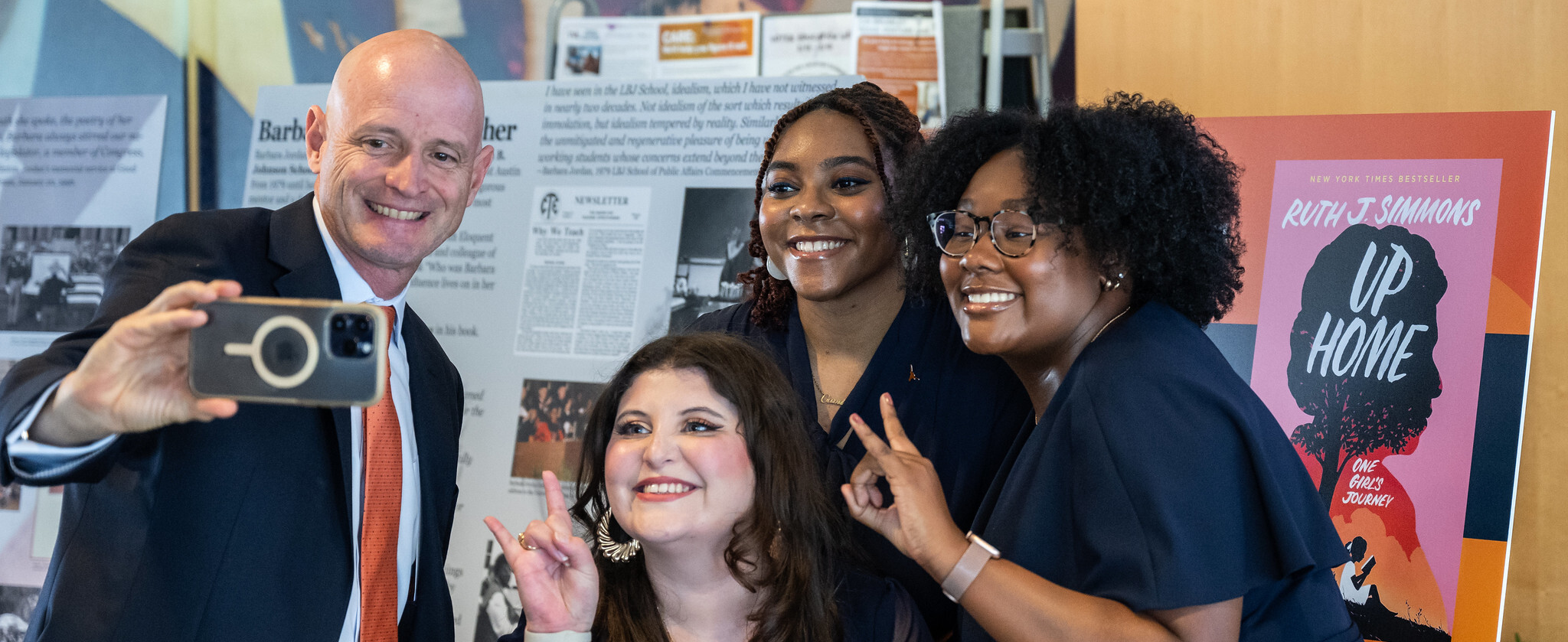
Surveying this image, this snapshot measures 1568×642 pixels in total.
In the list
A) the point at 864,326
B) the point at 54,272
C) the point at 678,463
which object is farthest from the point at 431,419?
the point at 54,272

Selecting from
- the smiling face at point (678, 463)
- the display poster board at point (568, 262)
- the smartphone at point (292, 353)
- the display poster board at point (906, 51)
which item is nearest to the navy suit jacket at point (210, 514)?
the smiling face at point (678, 463)

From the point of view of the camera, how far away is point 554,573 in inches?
60.9

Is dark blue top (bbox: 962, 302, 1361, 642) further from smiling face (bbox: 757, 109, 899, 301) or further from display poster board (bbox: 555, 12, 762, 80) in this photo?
display poster board (bbox: 555, 12, 762, 80)

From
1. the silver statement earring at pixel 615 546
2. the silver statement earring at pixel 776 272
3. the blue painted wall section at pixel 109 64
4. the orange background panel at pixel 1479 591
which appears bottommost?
the orange background panel at pixel 1479 591

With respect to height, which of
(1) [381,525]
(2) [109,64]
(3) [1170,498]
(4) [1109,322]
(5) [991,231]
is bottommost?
(1) [381,525]

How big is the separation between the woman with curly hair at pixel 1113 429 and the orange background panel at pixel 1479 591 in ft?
5.13

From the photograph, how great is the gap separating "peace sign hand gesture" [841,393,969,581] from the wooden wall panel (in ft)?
8.04

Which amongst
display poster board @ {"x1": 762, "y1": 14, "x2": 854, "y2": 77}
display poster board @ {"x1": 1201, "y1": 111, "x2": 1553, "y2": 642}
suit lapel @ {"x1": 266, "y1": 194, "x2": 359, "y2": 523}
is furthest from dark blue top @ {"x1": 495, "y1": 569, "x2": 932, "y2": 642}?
display poster board @ {"x1": 762, "y1": 14, "x2": 854, "y2": 77}

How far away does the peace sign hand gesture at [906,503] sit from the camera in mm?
1459

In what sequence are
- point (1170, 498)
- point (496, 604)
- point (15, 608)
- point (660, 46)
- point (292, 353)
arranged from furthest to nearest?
point (660, 46)
point (15, 608)
point (496, 604)
point (1170, 498)
point (292, 353)

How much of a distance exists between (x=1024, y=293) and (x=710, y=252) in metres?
1.78

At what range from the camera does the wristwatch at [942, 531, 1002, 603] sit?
55.8 inches

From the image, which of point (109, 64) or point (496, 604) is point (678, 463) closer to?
point (496, 604)

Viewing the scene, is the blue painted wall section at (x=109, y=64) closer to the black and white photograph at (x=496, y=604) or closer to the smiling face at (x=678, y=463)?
the black and white photograph at (x=496, y=604)
